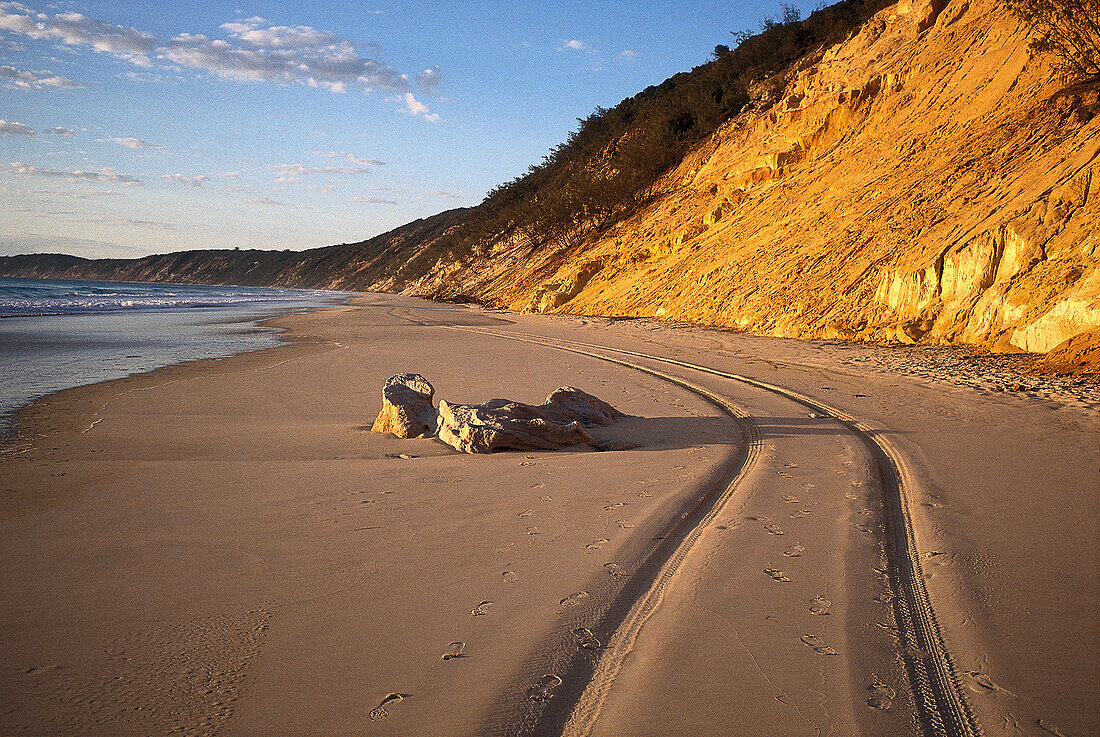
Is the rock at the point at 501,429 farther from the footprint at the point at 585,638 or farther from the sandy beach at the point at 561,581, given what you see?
the footprint at the point at 585,638

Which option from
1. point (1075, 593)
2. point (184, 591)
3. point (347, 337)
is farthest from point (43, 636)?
point (347, 337)

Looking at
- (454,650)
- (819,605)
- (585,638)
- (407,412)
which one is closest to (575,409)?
(407,412)

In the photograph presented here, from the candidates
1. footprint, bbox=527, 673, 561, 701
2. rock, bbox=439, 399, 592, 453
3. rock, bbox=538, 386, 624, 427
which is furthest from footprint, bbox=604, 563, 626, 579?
rock, bbox=538, 386, 624, 427

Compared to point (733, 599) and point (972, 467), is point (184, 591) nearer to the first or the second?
point (733, 599)

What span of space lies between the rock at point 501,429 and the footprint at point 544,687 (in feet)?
10.6

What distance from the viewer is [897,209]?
15.2m

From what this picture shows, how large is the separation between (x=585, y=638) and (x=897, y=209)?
16175 millimetres

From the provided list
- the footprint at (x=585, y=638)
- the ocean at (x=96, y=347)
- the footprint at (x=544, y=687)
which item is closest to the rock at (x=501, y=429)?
the footprint at (x=585, y=638)

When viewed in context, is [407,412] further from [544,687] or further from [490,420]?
[544,687]

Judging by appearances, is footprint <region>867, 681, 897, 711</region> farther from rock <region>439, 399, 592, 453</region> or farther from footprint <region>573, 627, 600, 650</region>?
rock <region>439, 399, 592, 453</region>

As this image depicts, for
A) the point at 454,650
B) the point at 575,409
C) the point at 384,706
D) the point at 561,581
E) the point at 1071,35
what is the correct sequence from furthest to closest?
A: the point at 1071,35 < the point at 575,409 < the point at 561,581 < the point at 454,650 < the point at 384,706

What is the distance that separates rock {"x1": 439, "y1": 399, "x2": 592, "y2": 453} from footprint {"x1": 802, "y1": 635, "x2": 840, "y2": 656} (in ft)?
10.7

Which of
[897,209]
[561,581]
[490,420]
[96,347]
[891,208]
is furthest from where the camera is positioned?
[891,208]

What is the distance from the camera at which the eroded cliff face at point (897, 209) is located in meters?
10.4
